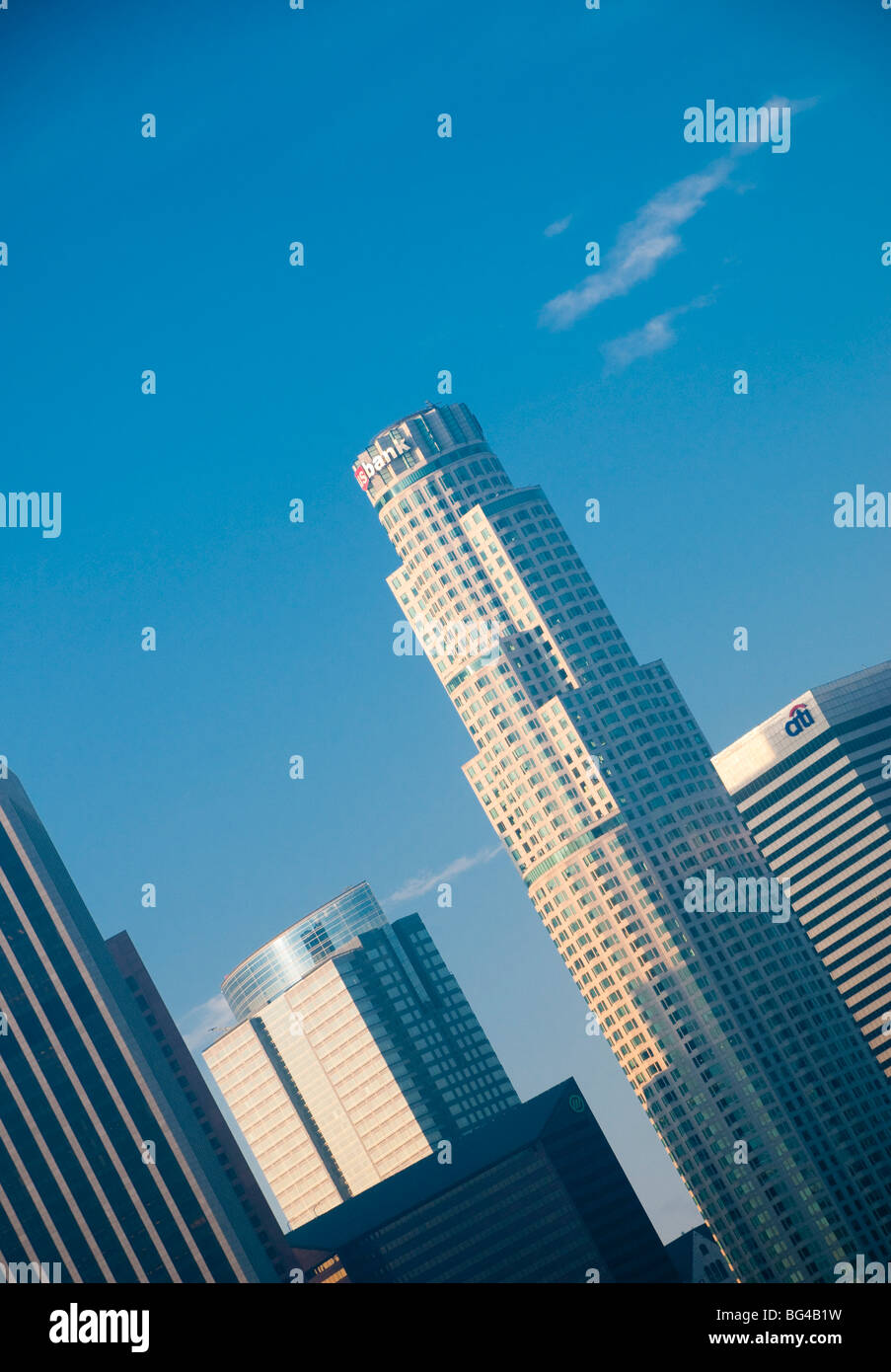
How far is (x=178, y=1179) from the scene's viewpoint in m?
193
